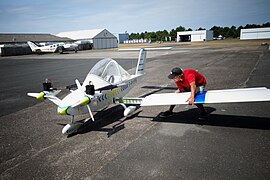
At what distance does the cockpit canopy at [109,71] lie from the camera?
6482mm

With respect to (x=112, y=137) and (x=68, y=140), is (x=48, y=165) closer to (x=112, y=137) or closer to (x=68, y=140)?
(x=68, y=140)

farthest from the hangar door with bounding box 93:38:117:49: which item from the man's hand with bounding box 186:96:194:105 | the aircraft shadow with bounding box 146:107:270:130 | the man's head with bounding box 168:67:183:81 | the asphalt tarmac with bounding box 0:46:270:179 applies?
the man's hand with bounding box 186:96:194:105

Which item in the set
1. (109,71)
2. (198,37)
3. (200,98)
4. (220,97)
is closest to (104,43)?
(198,37)

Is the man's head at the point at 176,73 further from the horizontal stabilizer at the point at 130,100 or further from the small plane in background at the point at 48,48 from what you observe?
the small plane in background at the point at 48,48

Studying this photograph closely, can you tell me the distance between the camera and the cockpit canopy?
6482 millimetres

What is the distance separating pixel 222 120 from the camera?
6324 millimetres

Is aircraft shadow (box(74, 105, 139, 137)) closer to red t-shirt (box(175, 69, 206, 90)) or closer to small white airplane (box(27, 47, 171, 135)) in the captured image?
small white airplane (box(27, 47, 171, 135))

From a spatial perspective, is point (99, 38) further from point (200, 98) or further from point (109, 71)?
point (200, 98)

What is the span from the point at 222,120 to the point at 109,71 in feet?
14.2

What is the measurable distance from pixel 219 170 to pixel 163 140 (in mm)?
1683

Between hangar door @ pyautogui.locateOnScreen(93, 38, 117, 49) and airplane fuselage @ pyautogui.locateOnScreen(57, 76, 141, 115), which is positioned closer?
airplane fuselage @ pyautogui.locateOnScreen(57, 76, 141, 115)

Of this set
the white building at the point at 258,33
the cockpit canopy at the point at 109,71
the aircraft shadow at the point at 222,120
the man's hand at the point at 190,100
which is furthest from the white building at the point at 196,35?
the man's hand at the point at 190,100

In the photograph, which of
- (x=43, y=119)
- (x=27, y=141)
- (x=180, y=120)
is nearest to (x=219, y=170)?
(x=180, y=120)

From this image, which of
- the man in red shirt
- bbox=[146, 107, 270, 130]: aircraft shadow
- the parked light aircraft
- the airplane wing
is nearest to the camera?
the airplane wing
